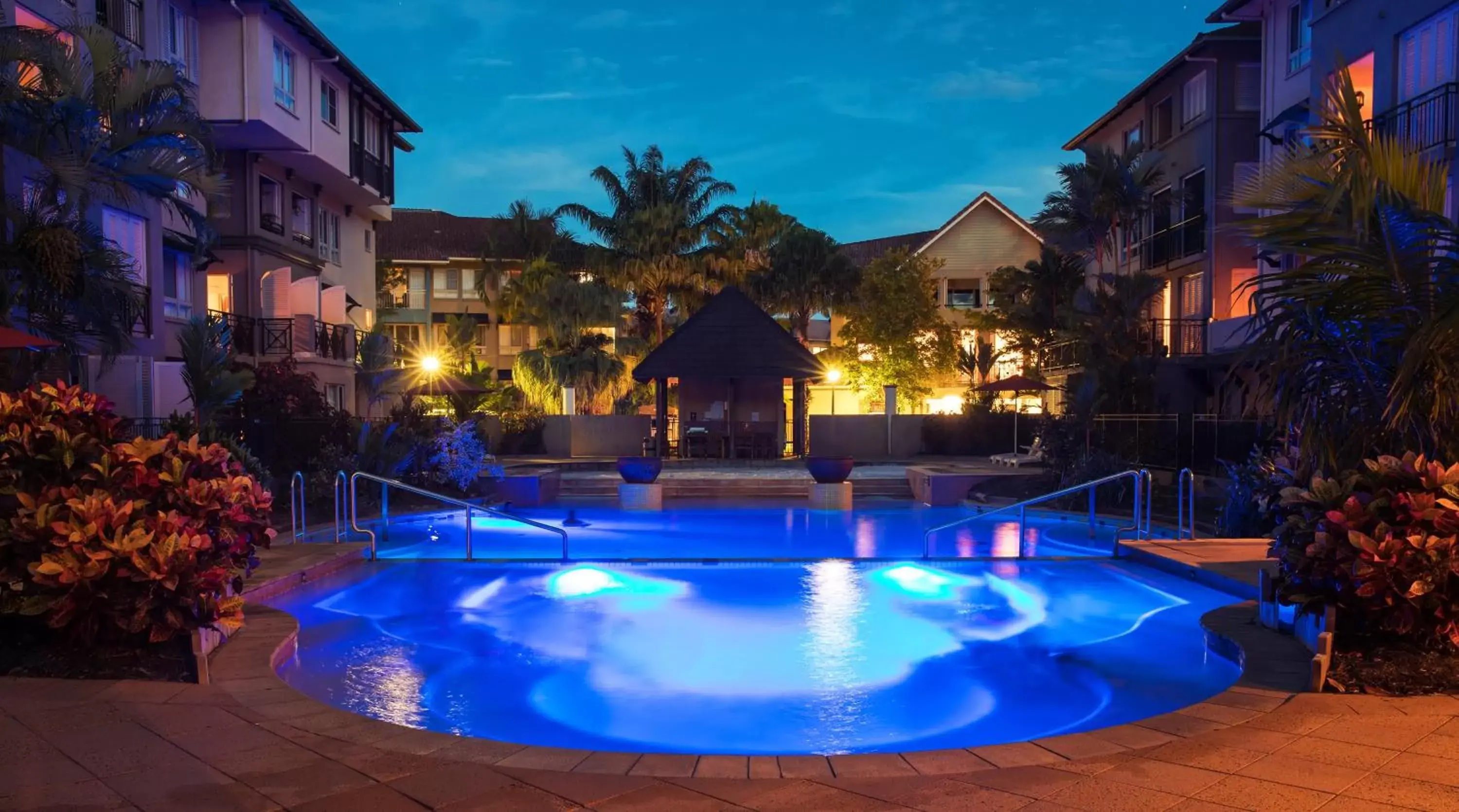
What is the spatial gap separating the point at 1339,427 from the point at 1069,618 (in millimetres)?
4603

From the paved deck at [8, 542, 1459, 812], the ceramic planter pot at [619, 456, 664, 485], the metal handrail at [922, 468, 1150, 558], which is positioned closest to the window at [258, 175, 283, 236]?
the ceramic planter pot at [619, 456, 664, 485]

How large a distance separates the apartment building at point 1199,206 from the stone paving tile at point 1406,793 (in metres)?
21.5

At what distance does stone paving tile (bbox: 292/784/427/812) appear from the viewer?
4.07 m

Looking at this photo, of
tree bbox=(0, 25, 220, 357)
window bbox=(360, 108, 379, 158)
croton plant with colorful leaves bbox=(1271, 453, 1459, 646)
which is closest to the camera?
croton plant with colorful leaves bbox=(1271, 453, 1459, 646)

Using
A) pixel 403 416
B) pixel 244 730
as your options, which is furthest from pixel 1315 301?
pixel 403 416

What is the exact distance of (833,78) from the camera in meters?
138

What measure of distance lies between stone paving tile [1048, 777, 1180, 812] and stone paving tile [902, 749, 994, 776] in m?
0.40

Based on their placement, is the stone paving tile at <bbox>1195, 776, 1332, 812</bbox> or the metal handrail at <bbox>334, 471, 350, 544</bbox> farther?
the metal handrail at <bbox>334, 471, 350, 544</bbox>

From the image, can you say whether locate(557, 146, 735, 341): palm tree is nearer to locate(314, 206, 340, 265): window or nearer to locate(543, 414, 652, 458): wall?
locate(543, 414, 652, 458): wall

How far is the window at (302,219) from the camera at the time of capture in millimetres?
25609

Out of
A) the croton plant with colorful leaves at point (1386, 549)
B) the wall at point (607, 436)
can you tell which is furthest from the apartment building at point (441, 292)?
the croton plant with colorful leaves at point (1386, 549)

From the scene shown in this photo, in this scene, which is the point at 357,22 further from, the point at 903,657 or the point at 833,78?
the point at 903,657

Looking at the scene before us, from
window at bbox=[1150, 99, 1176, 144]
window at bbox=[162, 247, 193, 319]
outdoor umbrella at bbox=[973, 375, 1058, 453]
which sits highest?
window at bbox=[1150, 99, 1176, 144]

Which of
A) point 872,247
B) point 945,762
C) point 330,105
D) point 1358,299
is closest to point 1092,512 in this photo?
point 1358,299
